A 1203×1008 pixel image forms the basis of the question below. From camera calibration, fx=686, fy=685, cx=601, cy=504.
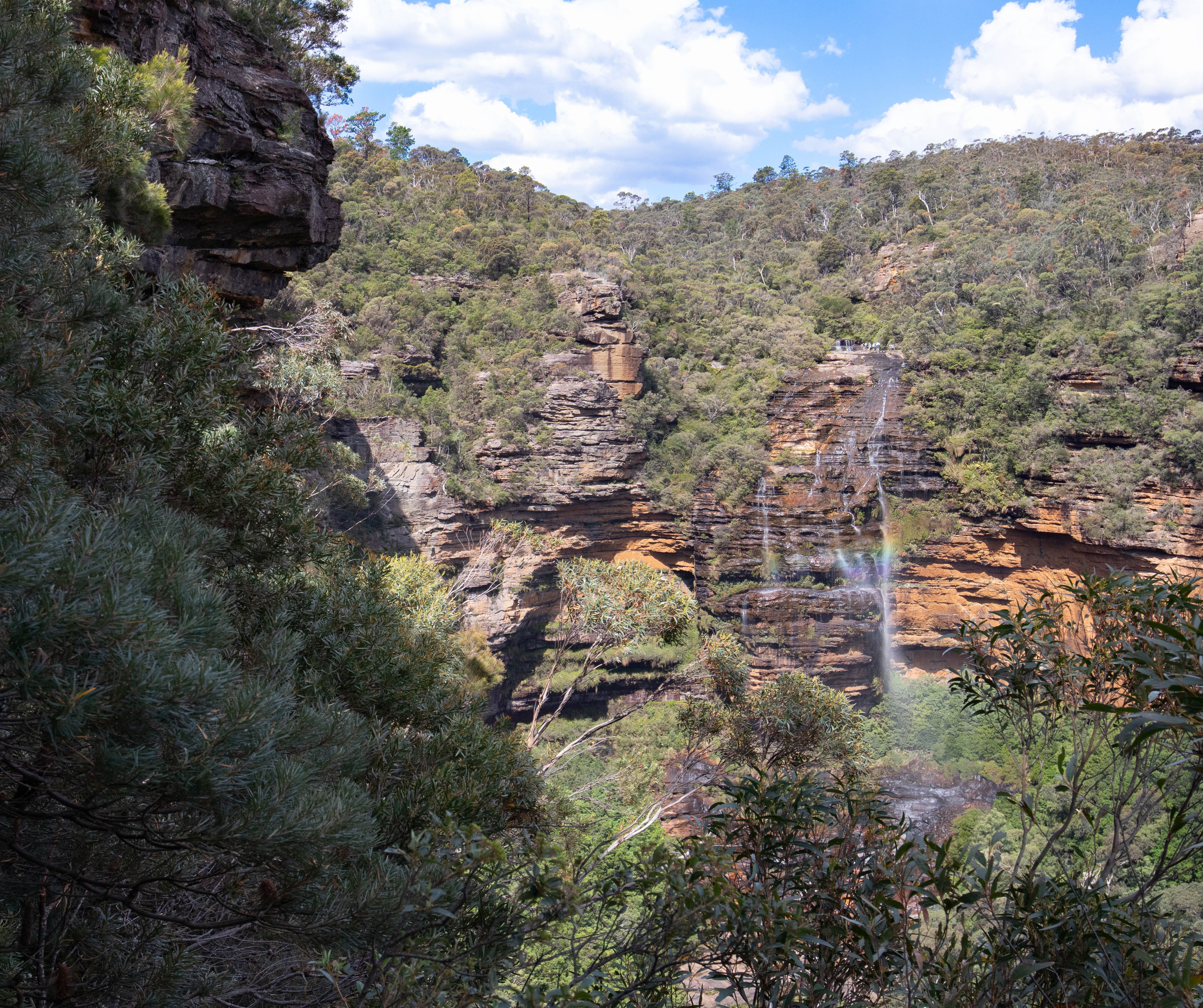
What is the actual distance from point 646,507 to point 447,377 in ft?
23.7

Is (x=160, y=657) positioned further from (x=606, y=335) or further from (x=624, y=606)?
(x=606, y=335)

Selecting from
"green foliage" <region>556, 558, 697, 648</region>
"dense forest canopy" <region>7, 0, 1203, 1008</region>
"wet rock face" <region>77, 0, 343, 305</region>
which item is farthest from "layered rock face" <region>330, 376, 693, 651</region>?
"dense forest canopy" <region>7, 0, 1203, 1008</region>

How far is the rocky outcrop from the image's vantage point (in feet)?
64.5

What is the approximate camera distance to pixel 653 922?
7.91 feet

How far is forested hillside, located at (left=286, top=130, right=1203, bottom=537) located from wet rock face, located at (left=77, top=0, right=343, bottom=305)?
22.5 feet

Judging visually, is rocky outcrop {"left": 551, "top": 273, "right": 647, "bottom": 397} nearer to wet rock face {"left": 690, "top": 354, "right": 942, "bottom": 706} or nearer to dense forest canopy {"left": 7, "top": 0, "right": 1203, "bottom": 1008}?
wet rock face {"left": 690, "top": 354, "right": 942, "bottom": 706}

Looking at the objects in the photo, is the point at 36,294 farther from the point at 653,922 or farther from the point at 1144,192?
the point at 1144,192

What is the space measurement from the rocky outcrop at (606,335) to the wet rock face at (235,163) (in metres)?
12.9

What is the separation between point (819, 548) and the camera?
1844 centimetres

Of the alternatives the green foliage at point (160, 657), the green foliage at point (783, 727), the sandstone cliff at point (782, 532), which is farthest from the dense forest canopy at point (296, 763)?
the sandstone cliff at point (782, 532)

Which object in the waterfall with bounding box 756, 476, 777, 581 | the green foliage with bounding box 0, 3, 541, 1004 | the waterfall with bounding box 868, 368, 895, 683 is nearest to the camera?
the green foliage with bounding box 0, 3, 541, 1004

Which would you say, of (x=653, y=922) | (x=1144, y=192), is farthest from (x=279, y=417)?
(x=1144, y=192)

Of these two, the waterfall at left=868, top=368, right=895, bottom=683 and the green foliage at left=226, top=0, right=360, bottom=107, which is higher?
the green foliage at left=226, top=0, right=360, bottom=107

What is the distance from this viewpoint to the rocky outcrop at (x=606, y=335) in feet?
64.5
